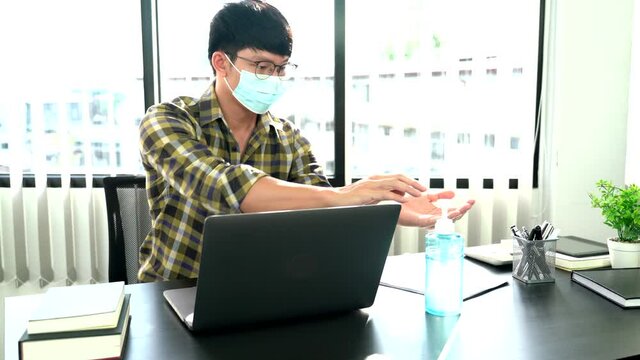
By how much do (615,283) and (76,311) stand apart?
40.4 inches

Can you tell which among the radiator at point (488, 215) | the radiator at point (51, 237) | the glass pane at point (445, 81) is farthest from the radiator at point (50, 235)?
the radiator at point (488, 215)

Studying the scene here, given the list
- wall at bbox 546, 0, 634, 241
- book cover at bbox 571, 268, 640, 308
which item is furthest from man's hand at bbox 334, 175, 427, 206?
wall at bbox 546, 0, 634, 241

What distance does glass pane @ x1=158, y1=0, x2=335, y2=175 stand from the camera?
8.11 ft

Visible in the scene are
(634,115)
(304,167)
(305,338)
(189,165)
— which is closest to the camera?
(305,338)

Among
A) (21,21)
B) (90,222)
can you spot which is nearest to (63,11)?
(21,21)

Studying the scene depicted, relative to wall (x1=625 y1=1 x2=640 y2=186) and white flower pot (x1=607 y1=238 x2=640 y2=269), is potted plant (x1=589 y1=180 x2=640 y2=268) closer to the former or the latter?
white flower pot (x1=607 y1=238 x2=640 y2=269)

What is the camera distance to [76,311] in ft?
2.74

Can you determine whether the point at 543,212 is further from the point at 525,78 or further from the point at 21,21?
the point at 21,21

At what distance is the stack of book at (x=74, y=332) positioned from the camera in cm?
79

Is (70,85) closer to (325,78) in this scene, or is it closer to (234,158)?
(325,78)

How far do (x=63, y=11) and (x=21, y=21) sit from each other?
0.18 meters

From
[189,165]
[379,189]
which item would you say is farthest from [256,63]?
[379,189]

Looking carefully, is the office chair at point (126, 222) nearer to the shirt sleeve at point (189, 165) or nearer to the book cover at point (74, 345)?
the shirt sleeve at point (189, 165)

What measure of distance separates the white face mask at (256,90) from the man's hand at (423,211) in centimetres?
48
